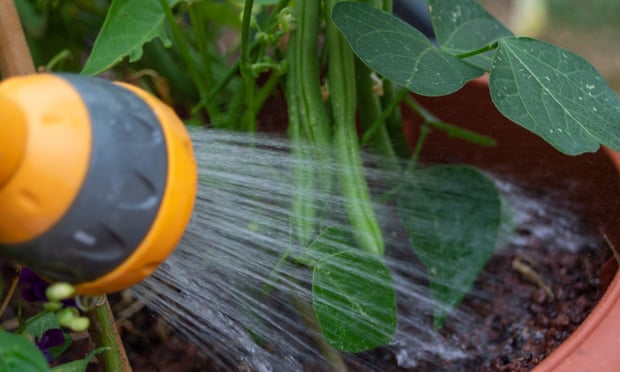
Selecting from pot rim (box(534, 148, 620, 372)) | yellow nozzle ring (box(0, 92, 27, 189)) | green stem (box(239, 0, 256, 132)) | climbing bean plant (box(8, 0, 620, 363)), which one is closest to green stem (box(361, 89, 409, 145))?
climbing bean plant (box(8, 0, 620, 363))

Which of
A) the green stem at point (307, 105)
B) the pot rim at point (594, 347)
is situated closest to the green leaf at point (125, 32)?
the green stem at point (307, 105)

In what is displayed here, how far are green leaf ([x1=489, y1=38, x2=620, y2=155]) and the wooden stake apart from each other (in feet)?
1.14

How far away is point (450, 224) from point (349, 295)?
220mm

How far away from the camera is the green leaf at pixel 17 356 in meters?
0.39

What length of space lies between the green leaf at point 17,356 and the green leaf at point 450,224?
0.43 metres

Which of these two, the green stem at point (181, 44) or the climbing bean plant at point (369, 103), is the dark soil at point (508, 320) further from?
the green stem at point (181, 44)

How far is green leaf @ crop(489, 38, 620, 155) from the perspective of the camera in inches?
22.9

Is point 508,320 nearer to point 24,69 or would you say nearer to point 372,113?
point 372,113

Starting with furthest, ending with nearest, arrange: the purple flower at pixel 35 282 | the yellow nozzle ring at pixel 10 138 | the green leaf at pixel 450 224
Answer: the green leaf at pixel 450 224 < the purple flower at pixel 35 282 < the yellow nozzle ring at pixel 10 138

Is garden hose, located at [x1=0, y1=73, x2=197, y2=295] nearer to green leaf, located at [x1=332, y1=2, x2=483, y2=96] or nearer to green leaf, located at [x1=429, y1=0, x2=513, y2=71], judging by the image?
green leaf, located at [x1=332, y1=2, x2=483, y2=96]

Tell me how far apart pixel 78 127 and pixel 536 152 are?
22.3 inches

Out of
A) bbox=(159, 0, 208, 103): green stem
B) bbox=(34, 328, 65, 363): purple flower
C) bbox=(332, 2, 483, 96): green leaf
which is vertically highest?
bbox=(332, 2, 483, 96): green leaf

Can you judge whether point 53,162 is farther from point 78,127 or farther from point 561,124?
point 561,124

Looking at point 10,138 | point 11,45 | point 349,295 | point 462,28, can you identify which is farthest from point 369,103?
point 10,138
